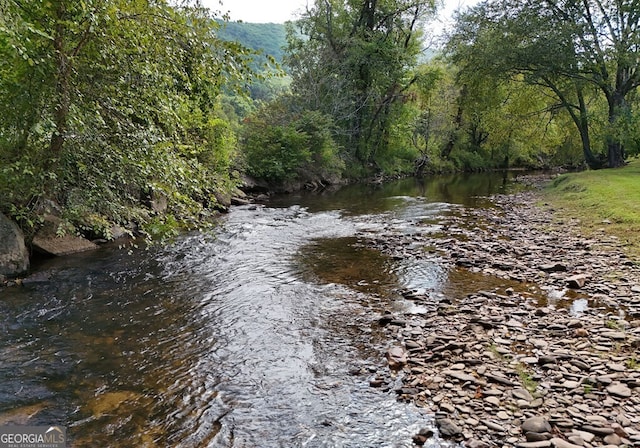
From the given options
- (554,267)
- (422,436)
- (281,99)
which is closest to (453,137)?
(281,99)

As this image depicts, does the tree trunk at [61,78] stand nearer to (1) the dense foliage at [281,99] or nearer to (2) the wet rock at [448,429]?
(1) the dense foliage at [281,99]

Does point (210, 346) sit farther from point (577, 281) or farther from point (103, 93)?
point (577, 281)

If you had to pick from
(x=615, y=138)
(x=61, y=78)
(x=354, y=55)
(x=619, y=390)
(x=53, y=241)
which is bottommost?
(x=619, y=390)

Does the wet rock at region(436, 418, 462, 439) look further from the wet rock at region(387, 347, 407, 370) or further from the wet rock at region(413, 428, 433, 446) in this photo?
the wet rock at region(387, 347, 407, 370)

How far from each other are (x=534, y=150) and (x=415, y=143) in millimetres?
16884

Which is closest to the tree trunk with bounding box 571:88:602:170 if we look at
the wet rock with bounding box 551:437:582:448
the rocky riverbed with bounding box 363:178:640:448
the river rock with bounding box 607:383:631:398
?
the rocky riverbed with bounding box 363:178:640:448

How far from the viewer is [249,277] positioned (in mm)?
10570

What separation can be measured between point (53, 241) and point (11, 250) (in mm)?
2124

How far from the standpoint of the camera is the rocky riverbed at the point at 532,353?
4.32 m

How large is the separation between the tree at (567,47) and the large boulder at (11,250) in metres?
27.9

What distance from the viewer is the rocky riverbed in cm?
432

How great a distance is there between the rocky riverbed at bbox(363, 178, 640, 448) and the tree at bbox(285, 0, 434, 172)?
28510 mm

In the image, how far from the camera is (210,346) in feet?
22.6

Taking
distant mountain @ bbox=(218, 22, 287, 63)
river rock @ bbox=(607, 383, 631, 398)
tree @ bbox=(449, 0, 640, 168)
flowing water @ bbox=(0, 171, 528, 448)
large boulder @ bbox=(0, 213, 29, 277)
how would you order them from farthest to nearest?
distant mountain @ bbox=(218, 22, 287, 63), tree @ bbox=(449, 0, 640, 168), large boulder @ bbox=(0, 213, 29, 277), flowing water @ bbox=(0, 171, 528, 448), river rock @ bbox=(607, 383, 631, 398)
